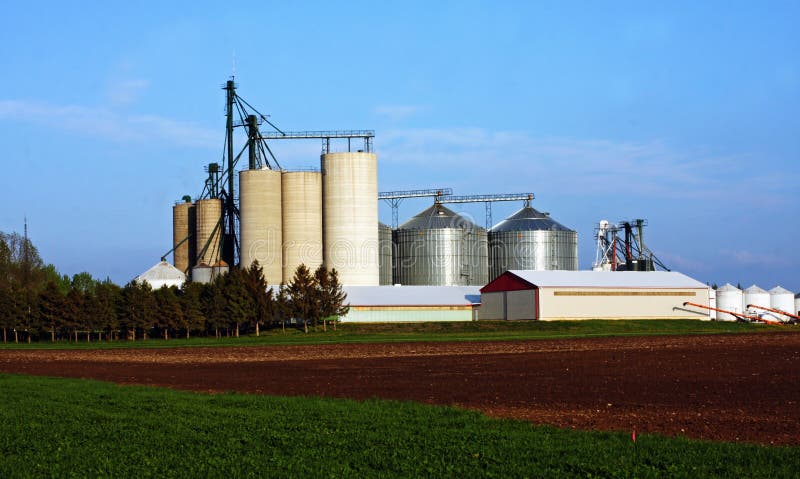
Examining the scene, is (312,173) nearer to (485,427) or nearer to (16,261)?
(16,261)

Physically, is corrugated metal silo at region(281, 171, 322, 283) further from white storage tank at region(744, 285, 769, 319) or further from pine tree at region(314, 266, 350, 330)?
white storage tank at region(744, 285, 769, 319)

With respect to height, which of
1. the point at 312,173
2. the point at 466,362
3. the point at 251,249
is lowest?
the point at 466,362

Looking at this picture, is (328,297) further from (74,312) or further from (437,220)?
(437,220)

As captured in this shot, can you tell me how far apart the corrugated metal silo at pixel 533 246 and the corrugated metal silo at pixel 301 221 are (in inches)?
1038

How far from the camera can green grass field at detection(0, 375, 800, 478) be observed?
14922 mm

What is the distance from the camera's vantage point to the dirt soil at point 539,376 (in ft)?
71.5

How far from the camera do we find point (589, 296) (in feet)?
324

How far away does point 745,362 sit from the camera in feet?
129

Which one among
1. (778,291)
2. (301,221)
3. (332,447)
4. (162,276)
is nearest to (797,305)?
(778,291)

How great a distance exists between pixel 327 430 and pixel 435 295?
87.4 metres

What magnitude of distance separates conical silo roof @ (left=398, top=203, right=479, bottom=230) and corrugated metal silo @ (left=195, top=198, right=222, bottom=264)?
23.2 meters

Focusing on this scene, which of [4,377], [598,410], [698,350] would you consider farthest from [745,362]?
[4,377]

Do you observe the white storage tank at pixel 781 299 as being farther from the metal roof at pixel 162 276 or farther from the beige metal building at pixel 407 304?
the metal roof at pixel 162 276

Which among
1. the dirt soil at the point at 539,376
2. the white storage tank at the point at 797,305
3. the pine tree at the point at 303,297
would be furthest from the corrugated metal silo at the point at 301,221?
the white storage tank at the point at 797,305
